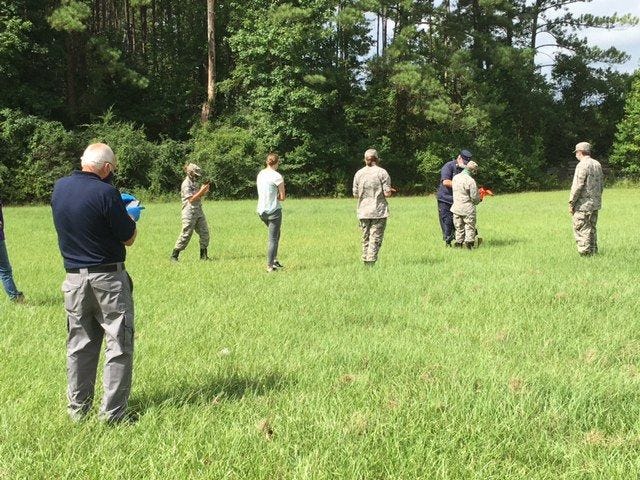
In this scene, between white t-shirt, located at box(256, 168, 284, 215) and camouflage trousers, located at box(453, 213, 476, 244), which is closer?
white t-shirt, located at box(256, 168, 284, 215)

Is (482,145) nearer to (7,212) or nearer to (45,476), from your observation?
(7,212)

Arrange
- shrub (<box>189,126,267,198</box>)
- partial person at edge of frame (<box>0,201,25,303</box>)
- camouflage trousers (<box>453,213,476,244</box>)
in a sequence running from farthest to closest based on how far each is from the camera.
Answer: shrub (<box>189,126,267,198</box>) → camouflage trousers (<box>453,213,476,244</box>) → partial person at edge of frame (<box>0,201,25,303</box>)

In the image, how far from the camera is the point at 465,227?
444 inches

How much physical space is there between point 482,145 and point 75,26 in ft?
84.5

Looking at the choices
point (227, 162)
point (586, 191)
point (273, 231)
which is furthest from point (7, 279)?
point (227, 162)

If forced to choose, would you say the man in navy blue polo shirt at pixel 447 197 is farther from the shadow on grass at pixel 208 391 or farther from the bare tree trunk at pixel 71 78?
the bare tree trunk at pixel 71 78

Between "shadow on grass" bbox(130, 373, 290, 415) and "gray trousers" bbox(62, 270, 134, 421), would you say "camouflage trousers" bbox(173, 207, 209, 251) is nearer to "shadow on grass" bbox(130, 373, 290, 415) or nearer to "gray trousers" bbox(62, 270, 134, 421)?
"shadow on grass" bbox(130, 373, 290, 415)

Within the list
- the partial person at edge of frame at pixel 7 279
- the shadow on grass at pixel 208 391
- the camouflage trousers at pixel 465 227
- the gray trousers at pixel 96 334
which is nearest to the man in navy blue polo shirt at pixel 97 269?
the gray trousers at pixel 96 334

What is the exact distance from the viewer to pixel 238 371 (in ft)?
15.0

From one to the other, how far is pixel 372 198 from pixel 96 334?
6.19 metres

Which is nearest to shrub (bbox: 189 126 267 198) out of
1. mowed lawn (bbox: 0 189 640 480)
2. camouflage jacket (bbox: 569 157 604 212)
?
mowed lawn (bbox: 0 189 640 480)

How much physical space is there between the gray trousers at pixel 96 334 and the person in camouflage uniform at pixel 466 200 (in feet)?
27.6

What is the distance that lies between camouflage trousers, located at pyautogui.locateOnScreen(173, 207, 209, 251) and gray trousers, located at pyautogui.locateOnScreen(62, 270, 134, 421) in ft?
23.3

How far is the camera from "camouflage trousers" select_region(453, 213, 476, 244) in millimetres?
11141
